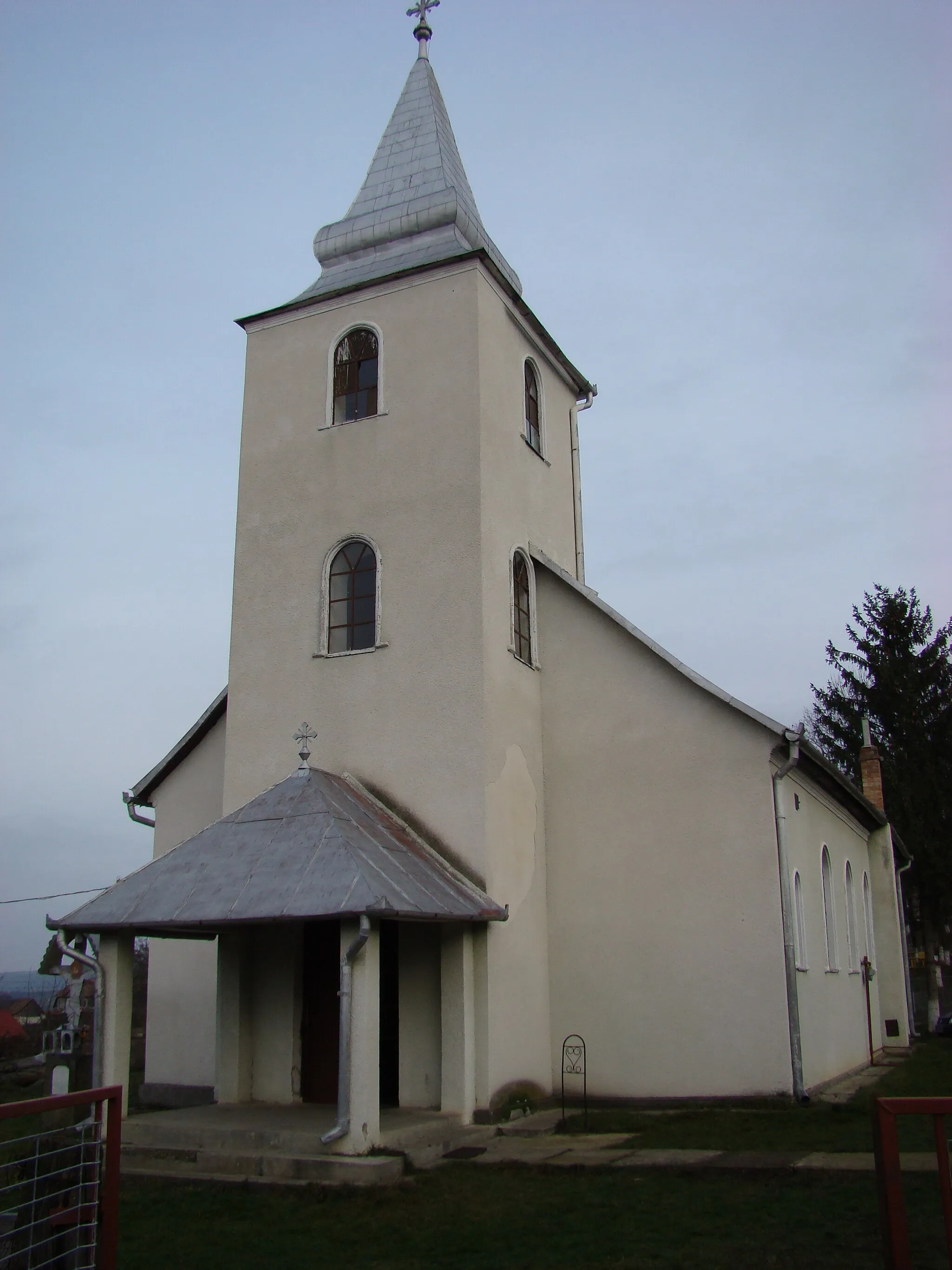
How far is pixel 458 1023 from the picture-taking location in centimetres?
1261

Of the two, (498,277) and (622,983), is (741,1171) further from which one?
(498,277)

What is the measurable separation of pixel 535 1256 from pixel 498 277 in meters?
12.4

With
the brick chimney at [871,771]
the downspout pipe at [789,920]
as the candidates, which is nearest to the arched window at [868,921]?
the brick chimney at [871,771]

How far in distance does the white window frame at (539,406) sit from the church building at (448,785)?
58mm

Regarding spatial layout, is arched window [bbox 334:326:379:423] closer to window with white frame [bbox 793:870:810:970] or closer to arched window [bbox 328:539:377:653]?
arched window [bbox 328:539:377:653]

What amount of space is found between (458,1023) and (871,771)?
17.2 metres

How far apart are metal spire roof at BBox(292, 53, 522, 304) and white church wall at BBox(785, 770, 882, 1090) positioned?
9009 mm

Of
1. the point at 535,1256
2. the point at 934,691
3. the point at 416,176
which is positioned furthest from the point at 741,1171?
the point at 934,691

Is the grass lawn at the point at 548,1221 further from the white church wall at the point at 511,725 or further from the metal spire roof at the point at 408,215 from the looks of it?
the metal spire roof at the point at 408,215

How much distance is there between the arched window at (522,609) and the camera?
15.4m

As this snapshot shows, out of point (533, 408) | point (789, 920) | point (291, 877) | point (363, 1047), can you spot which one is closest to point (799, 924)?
point (789, 920)

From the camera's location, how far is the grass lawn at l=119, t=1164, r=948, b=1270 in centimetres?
713

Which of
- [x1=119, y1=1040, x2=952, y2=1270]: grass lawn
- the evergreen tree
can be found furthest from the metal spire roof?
the evergreen tree

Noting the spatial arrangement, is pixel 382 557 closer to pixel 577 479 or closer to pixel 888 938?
pixel 577 479
